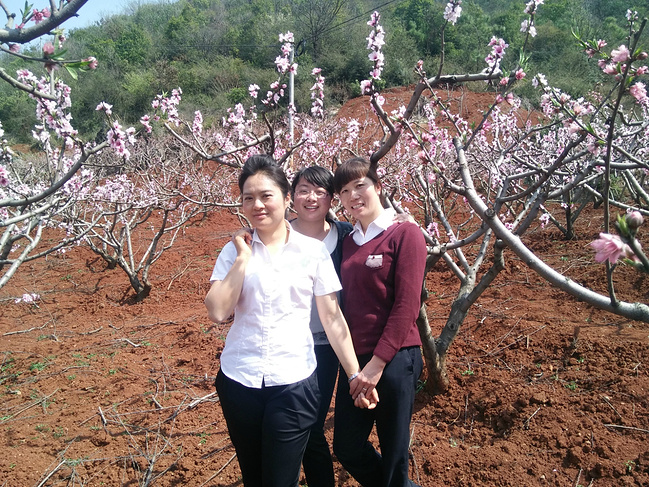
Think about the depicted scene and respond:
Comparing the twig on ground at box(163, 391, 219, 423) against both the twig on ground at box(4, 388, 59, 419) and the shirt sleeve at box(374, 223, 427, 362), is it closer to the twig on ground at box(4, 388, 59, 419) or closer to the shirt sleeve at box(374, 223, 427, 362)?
the twig on ground at box(4, 388, 59, 419)

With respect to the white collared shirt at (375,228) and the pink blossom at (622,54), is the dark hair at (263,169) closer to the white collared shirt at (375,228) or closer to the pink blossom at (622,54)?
the white collared shirt at (375,228)

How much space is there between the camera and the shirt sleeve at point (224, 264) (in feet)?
5.50

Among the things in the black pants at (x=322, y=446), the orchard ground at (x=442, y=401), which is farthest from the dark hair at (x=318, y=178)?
the orchard ground at (x=442, y=401)

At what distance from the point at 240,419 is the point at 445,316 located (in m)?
3.05

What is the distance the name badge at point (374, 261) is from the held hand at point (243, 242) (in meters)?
0.48

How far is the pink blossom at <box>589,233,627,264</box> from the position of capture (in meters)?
1.09

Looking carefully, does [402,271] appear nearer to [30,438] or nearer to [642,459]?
[642,459]

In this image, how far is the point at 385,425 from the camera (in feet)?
6.06

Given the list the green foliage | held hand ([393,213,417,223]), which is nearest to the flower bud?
held hand ([393,213,417,223])

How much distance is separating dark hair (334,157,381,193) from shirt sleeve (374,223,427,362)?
30cm

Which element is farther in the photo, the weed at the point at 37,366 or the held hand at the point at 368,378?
the weed at the point at 37,366

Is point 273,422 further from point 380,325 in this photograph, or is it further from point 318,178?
point 318,178

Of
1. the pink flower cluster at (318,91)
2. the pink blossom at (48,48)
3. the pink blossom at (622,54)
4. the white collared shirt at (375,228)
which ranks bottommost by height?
the white collared shirt at (375,228)

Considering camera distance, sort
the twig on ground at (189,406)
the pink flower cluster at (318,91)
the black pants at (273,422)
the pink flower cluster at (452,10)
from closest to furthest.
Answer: the black pants at (273,422) < the pink flower cluster at (452,10) < the twig on ground at (189,406) < the pink flower cluster at (318,91)
